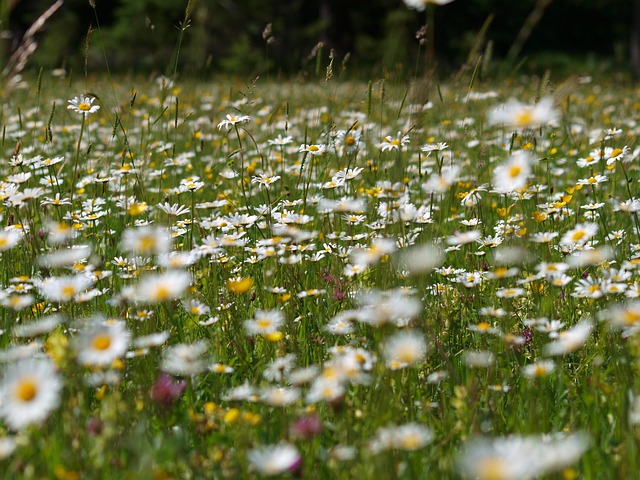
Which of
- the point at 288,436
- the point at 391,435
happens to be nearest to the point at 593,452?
the point at 391,435

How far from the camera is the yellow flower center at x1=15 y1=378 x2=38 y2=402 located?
1152 mm

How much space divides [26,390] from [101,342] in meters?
0.18

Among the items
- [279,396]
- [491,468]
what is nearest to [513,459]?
[491,468]

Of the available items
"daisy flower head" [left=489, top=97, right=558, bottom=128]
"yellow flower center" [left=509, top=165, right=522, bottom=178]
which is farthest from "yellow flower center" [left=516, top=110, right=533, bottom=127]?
"yellow flower center" [left=509, top=165, right=522, bottom=178]

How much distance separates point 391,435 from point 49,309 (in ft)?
4.22

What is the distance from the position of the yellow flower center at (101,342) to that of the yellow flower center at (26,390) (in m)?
0.15

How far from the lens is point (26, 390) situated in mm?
1163

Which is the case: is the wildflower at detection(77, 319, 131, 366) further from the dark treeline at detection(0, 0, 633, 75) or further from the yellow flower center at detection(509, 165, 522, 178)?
the dark treeline at detection(0, 0, 633, 75)

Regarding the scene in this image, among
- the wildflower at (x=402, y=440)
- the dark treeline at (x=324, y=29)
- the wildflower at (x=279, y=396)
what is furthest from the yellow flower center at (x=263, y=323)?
the dark treeline at (x=324, y=29)

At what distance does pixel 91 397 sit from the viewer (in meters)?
1.72

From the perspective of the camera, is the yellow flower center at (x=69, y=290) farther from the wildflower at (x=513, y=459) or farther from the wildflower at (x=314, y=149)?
the wildflower at (x=314, y=149)

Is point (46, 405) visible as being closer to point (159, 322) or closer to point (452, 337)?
point (159, 322)

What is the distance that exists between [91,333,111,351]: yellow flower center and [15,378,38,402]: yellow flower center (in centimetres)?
15

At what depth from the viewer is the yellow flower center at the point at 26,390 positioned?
1.15 m
